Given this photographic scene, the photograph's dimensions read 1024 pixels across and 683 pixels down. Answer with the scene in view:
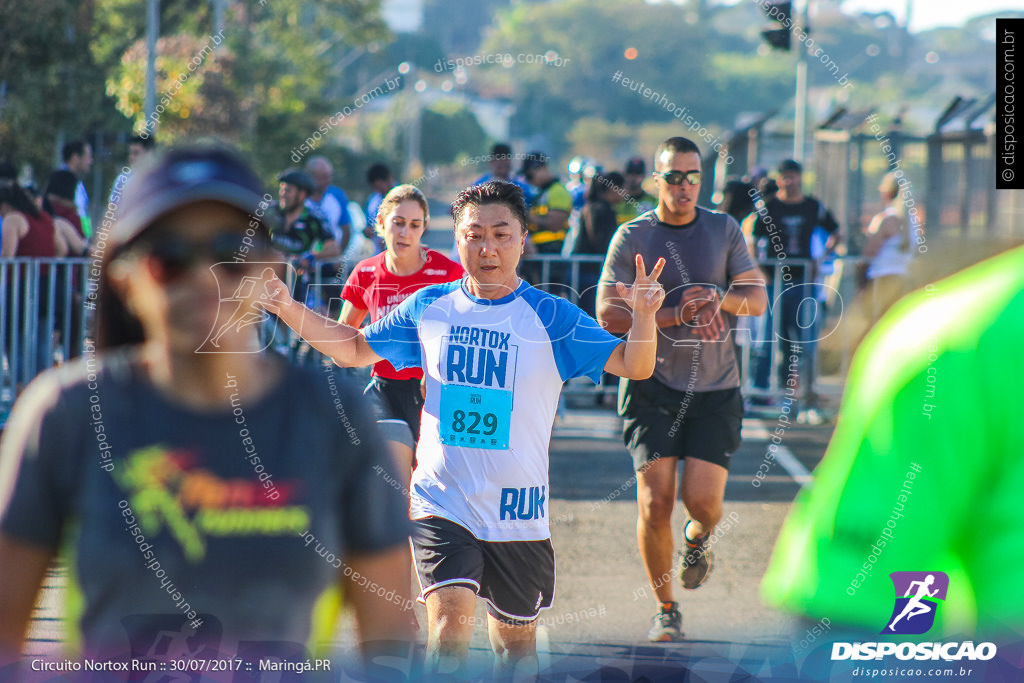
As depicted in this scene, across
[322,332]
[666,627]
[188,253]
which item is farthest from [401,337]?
[188,253]

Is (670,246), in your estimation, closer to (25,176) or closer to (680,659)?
(680,659)

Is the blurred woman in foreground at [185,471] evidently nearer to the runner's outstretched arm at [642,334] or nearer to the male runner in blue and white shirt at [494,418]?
the male runner in blue and white shirt at [494,418]

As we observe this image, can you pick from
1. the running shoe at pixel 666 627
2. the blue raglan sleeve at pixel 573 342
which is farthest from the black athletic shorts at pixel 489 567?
the running shoe at pixel 666 627

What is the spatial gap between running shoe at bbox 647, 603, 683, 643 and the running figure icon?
379 cm

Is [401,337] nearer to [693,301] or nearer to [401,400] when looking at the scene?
[401,400]

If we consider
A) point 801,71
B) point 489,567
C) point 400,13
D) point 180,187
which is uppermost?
point 400,13

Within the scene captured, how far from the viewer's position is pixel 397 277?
18.3ft

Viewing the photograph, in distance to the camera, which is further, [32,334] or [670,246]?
[32,334]

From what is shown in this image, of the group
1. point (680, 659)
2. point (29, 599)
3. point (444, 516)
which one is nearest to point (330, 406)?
point (29, 599)

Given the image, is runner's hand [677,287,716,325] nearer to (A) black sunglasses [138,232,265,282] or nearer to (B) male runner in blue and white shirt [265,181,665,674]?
(B) male runner in blue and white shirt [265,181,665,674]

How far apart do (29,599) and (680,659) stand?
10.7 feet

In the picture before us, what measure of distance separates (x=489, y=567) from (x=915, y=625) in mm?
2503

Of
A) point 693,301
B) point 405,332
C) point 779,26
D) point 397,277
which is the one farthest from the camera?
point 779,26

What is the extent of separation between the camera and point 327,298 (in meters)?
9.80
